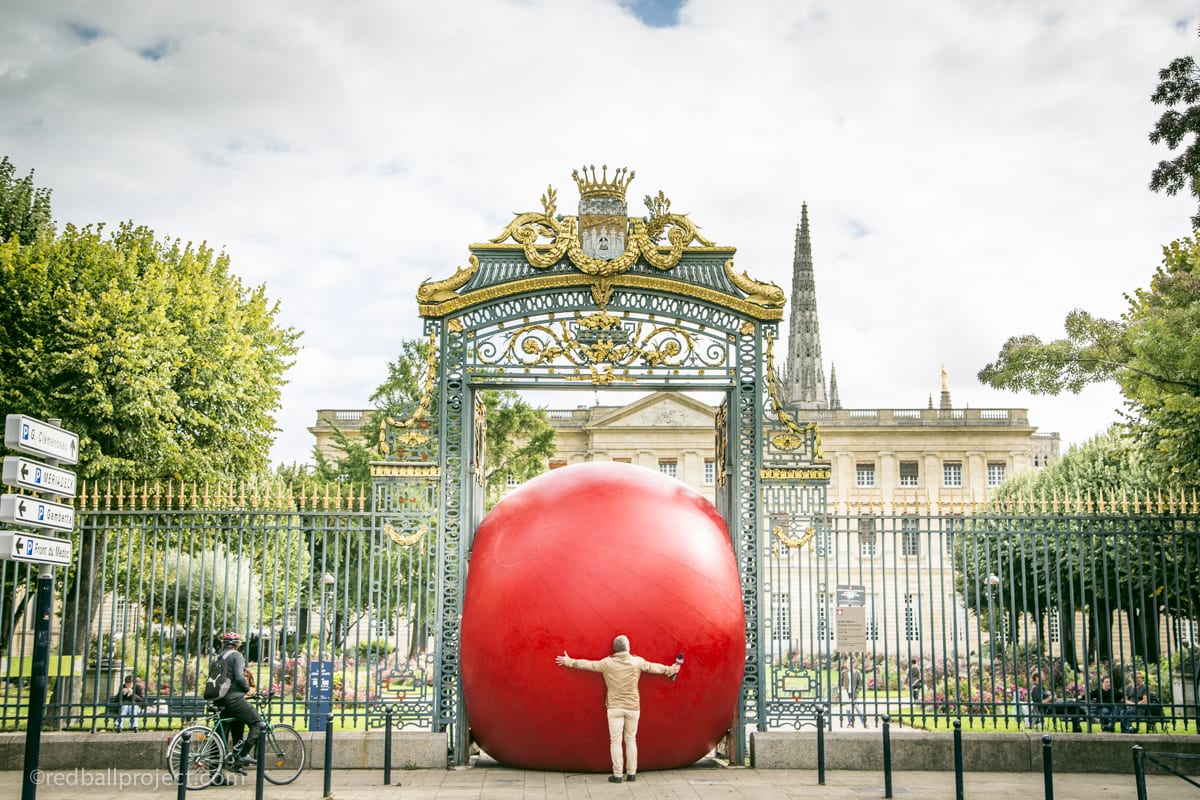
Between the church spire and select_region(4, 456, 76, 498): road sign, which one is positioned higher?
the church spire

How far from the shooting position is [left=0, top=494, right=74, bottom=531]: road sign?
7.53 metres

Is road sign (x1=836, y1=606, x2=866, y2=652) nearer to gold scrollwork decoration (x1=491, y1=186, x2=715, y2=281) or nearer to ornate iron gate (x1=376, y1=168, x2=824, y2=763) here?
ornate iron gate (x1=376, y1=168, x2=824, y2=763)

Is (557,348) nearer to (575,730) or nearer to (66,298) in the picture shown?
(575,730)

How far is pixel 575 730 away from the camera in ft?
35.7

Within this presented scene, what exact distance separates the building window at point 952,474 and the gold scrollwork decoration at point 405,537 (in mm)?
53978

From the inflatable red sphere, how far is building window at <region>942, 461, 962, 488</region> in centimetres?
5385

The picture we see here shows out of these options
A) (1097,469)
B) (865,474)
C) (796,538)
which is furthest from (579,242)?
(865,474)

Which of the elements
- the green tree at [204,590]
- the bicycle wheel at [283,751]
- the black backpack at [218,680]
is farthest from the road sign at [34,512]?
the bicycle wheel at [283,751]

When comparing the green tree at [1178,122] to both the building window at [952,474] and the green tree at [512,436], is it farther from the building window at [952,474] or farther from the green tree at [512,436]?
the building window at [952,474]

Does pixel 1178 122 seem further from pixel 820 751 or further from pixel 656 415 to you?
pixel 656 415

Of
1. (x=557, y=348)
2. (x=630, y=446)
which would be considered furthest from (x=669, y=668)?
(x=630, y=446)

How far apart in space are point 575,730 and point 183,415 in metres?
12.3

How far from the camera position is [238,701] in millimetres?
11500

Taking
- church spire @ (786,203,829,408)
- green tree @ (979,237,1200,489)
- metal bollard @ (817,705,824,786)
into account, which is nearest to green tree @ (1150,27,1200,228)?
green tree @ (979,237,1200,489)
